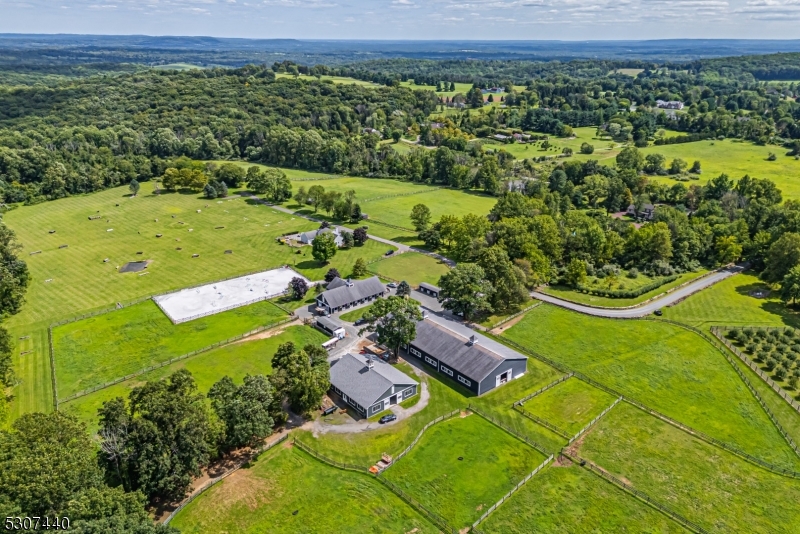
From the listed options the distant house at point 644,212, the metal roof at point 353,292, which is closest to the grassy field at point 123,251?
the metal roof at point 353,292

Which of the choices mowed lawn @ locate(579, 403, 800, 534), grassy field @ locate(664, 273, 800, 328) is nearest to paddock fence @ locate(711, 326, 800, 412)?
grassy field @ locate(664, 273, 800, 328)

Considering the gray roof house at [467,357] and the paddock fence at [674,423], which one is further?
the gray roof house at [467,357]

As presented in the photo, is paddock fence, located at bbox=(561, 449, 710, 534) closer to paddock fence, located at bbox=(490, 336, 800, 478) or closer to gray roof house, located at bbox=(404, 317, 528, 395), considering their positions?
paddock fence, located at bbox=(490, 336, 800, 478)

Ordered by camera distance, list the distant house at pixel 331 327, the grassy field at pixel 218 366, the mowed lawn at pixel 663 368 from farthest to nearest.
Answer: the distant house at pixel 331 327 → the grassy field at pixel 218 366 → the mowed lawn at pixel 663 368

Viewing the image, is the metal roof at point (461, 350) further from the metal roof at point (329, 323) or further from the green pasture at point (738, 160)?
the green pasture at point (738, 160)

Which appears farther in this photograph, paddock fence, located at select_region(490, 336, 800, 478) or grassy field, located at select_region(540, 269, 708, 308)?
grassy field, located at select_region(540, 269, 708, 308)
